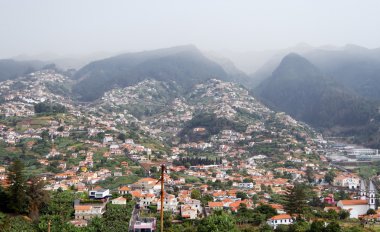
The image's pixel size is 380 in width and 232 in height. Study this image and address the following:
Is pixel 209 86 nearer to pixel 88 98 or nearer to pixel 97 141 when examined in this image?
pixel 88 98

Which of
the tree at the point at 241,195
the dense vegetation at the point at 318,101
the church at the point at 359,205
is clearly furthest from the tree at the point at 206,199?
the dense vegetation at the point at 318,101

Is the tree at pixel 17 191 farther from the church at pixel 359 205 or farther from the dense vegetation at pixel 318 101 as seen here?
the dense vegetation at pixel 318 101

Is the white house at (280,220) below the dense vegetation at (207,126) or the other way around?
the other way around

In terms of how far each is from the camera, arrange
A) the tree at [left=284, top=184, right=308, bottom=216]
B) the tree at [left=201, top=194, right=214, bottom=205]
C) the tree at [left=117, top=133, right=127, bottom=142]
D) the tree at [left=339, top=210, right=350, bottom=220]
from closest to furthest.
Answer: the tree at [left=284, top=184, right=308, bottom=216] < the tree at [left=339, top=210, right=350, bottom=220] < the tree at [left=201, top=194, right=214, bottom=205] < the tree at [left=117, top=133, right=127, bottom=142]

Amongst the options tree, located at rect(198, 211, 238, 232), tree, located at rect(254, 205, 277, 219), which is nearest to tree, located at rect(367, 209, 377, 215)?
tree, located at rect(254, 205, 277, 219)

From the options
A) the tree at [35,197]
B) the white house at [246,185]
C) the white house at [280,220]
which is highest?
the tree at [35,197]

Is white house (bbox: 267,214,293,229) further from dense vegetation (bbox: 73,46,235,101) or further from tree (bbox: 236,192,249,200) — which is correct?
dense vegetation (bbox: 73,46,235,101)
